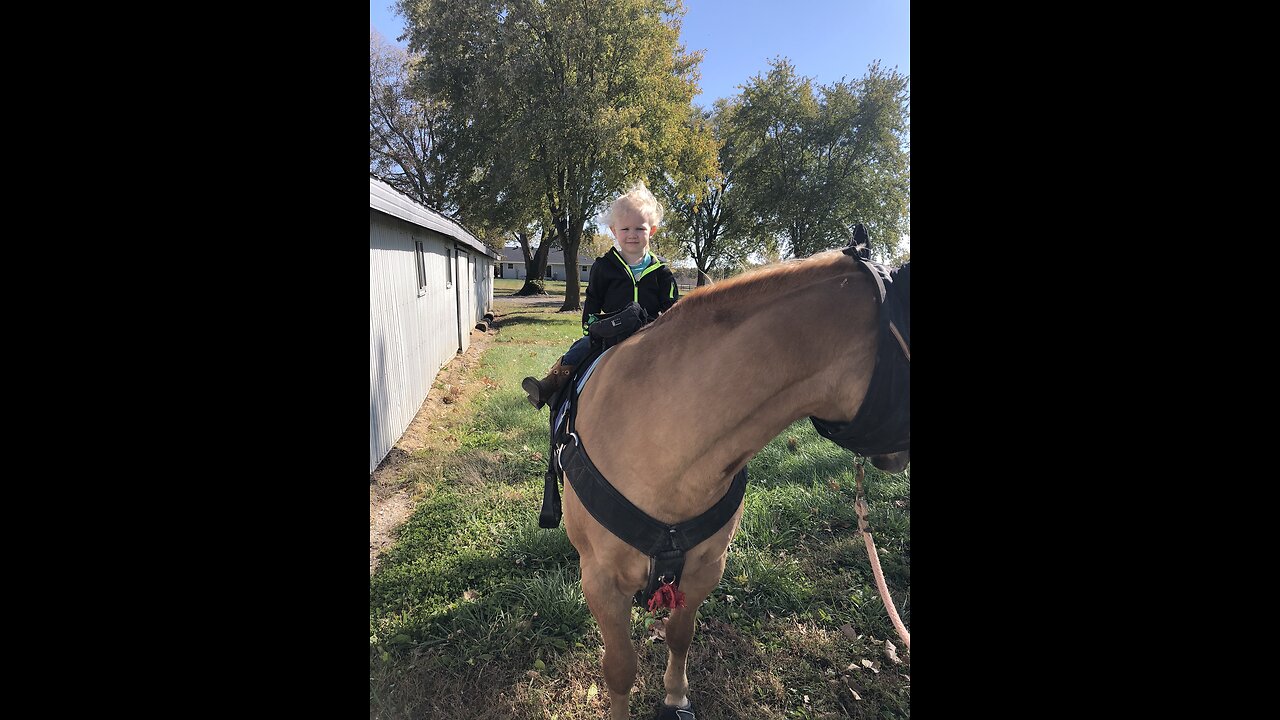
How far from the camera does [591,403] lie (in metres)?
1.75

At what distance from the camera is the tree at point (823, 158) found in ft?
68.3

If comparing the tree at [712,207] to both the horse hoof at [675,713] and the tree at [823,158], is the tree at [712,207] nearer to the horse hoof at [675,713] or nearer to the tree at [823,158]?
the tree at [823,158]

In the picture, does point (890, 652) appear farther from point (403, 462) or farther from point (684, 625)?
point (403, 462)

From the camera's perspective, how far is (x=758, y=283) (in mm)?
1324

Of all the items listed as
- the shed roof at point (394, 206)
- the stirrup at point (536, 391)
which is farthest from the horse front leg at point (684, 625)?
the shed roof at point (394, 206)

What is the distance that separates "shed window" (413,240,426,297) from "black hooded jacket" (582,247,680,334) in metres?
5.61

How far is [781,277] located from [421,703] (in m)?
2.77

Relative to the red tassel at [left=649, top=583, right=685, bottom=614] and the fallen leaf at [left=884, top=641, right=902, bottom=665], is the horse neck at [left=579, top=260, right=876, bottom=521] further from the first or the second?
the fallen leaf at [left=884, top=641, right=902, bottom=665]

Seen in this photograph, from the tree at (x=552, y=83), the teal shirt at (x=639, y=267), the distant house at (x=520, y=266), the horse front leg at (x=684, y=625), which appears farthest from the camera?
the distant house at (x=520, y=266)

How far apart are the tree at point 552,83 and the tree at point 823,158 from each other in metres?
6.14

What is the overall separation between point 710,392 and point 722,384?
0.05 meters

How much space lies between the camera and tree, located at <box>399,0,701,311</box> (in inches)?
655
